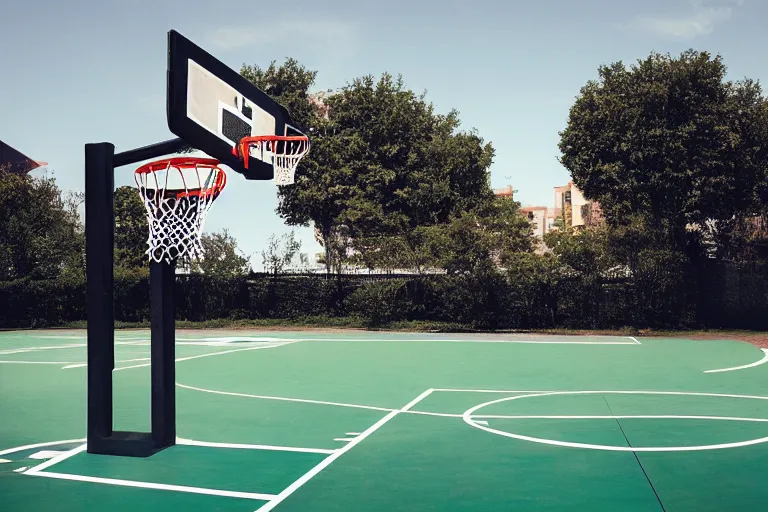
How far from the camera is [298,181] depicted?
30.3 metres

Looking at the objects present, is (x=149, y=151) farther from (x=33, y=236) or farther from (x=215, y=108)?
(x=33, y=236)

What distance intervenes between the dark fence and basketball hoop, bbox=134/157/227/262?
642 inches

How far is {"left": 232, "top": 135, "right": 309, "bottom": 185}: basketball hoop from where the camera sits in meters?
7.98

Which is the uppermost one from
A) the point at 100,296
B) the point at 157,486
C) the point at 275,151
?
the point at 275,151

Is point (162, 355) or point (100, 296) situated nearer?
point (100, 296)

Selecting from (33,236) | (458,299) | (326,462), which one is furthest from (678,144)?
(33,236)

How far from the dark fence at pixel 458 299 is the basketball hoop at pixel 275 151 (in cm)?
1570

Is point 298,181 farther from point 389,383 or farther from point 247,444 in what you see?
point 247,444

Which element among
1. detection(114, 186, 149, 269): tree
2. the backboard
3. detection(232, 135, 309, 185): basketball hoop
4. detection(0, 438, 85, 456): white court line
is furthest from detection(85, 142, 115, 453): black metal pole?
detection(114, 186, 149, 269): tree

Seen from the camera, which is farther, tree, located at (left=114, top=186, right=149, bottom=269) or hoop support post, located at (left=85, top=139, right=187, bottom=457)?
tree, located at (left=114, top=186, right=149, bottom=269)

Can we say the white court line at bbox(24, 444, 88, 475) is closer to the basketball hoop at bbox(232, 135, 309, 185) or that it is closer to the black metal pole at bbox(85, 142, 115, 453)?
the black metal pole at bbox(85, 142, 115, 453)

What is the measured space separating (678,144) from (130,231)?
22394mm

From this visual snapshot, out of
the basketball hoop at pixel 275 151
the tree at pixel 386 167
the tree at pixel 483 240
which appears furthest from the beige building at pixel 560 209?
the basketball hoop at pixel 275 151

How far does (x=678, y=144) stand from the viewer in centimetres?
2156
